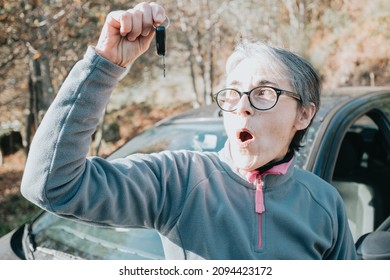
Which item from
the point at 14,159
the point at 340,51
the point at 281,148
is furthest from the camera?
the point at 340,51

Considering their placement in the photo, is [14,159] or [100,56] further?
[14,159]

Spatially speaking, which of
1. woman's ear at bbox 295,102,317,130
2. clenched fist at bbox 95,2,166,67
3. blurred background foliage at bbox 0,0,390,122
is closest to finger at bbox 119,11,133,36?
clenched fist at bbox 95,2,166,67

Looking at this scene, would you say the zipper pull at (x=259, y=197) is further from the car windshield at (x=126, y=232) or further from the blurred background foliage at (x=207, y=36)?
the blurred background foliage at (x=207, y=36)

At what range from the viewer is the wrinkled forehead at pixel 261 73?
1268mm

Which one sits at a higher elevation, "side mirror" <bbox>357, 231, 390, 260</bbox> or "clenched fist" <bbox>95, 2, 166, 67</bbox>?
"clenched fist" <bbox>95, 2, 166, 67</bbox>

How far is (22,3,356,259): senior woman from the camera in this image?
1032 mm

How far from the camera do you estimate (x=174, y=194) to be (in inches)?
48.3

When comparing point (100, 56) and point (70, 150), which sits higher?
point (100, 56)

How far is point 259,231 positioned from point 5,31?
3652mm

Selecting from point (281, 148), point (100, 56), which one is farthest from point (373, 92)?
point (100, 56)

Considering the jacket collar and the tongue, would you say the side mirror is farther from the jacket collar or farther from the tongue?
the tongue

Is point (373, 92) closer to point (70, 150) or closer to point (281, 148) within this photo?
point (281, 148)
